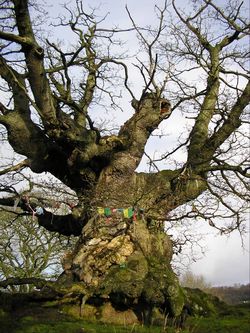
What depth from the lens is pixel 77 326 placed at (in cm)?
550

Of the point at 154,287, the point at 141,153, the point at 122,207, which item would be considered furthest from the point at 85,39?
the point at 154,287

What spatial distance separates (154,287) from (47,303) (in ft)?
5.56

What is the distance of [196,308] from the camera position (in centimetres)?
742

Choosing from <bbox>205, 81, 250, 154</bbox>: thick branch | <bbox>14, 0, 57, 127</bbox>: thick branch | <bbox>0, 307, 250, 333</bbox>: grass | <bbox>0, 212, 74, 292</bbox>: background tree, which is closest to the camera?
<bbox>0, 307, 250, 333</bbox>: grass

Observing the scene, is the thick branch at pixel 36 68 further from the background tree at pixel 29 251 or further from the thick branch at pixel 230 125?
the background tree at pixel 29 251

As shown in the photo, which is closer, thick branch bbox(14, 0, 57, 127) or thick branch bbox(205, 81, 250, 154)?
thick branch bbox(14, 0, 57, 127)

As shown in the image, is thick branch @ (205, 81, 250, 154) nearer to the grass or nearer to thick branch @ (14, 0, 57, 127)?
thick branch @ (14, 0, 57, 127)

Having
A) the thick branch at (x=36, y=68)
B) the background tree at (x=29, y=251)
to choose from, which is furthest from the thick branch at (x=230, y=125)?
the background tree at (x=29, y=251)

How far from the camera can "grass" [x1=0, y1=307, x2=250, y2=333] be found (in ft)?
17.1

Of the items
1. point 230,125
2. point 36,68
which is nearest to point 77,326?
point 36,68

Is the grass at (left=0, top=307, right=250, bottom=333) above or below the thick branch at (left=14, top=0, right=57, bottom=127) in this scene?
below

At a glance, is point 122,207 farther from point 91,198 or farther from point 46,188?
point 46,188

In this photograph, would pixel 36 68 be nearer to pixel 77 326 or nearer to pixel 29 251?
pixel 77 326

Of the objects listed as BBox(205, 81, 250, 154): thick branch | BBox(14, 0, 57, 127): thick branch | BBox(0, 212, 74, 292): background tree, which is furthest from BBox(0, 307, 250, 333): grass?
BBox(0, 212, 74, 292): background tree
